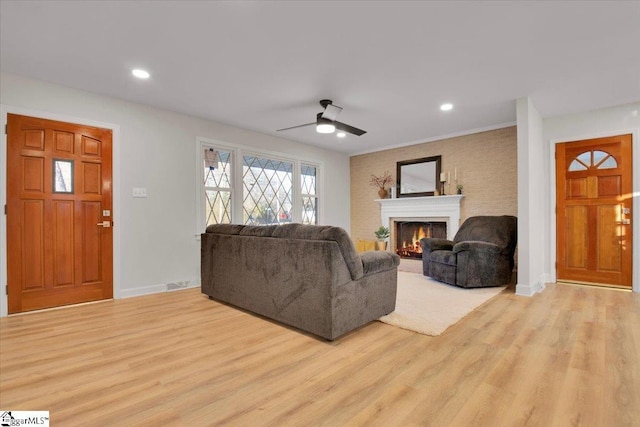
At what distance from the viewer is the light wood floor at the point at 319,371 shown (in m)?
1.50

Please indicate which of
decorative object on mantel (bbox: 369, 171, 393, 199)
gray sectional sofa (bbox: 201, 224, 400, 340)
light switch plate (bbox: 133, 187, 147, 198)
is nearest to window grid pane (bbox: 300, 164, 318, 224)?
decorative object on mantel (bbox: 369, 171, 393, 199)

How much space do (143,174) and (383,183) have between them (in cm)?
430

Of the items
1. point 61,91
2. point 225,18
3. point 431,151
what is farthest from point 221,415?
point 431,151

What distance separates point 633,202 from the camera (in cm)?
383

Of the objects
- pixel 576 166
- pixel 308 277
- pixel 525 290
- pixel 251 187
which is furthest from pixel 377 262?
pixel 576 166

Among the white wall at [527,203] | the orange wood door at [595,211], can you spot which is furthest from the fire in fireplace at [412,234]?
the white wall at [527,203]

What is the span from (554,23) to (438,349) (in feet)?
8.20

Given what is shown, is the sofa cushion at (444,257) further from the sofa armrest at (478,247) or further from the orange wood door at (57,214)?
the orange wood door at (57,214)

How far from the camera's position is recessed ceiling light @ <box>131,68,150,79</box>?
9.88 ft

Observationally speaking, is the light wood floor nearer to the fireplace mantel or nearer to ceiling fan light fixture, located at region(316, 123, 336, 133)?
ceiling fan light fixture, located at region(316, 123, 336, 133)

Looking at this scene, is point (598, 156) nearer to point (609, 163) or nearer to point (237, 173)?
point (609, 163)

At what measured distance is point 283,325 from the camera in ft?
8.94

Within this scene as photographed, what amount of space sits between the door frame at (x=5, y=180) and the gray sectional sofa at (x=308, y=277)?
1.42 metres

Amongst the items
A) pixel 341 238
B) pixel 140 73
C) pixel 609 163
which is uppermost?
pixel 140 73
